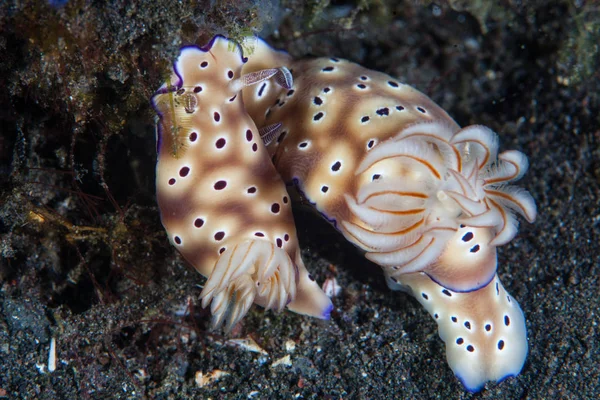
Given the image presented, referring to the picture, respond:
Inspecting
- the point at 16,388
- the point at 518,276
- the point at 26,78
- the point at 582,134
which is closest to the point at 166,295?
the point at 16,388

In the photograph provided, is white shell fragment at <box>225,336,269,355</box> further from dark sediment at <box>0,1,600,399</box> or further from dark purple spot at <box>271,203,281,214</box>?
dark purple spot at <box>271,203,281,214</box>

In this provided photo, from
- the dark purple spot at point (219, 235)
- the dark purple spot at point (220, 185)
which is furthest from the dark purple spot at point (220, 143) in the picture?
the dark purple spot at point (219, 235)

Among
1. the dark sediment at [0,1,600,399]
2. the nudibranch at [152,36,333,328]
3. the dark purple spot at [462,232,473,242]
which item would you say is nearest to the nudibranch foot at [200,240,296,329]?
the nudibranch at [152,36,333,328]

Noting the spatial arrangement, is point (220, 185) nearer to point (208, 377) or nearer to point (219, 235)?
point (219, 235)

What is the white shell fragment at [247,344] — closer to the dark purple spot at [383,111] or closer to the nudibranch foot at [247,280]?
the nudibranch foot at [247,280]

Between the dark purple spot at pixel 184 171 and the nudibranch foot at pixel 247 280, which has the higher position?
the dark purple spot at pixel 184 171

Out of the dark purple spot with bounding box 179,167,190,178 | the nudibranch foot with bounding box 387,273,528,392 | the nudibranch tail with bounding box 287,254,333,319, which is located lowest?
the nudibranch foot with bounding box 387,273,528,392

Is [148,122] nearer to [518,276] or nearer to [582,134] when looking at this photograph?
[518,276]

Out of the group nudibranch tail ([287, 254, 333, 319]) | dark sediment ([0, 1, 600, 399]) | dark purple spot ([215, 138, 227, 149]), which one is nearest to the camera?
dark sediment ([0, 1, 600, 399])
